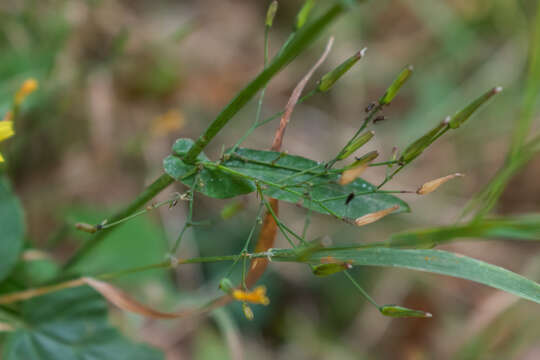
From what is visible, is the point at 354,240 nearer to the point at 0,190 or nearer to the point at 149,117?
the point at 149,117

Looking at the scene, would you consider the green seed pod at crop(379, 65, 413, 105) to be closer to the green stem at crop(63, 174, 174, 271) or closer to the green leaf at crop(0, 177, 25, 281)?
the green stem at crop(63, 174, 174, 271)

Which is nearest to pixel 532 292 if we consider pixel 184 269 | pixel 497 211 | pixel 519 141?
pixel 519 141

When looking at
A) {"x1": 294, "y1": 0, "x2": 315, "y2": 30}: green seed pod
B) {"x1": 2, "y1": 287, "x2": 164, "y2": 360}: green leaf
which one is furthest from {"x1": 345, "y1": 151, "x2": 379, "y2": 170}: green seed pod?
{"x1": 2, "y1": 287, "x2": 164, "y2": 360}: green leaf

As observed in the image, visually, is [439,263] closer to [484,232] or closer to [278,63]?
[484,232]

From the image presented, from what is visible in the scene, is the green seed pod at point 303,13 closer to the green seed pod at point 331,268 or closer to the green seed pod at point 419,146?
the green seed pod at point 419,146

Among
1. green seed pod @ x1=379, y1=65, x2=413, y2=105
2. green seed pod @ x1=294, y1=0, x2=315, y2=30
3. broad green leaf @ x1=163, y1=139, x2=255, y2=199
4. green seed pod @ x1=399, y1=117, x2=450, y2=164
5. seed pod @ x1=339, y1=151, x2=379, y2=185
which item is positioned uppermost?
green seed pod @ x1=294, y1=0, x2=315, y2=30

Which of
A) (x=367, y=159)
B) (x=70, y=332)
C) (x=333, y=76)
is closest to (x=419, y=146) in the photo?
(x=367, y=159)
